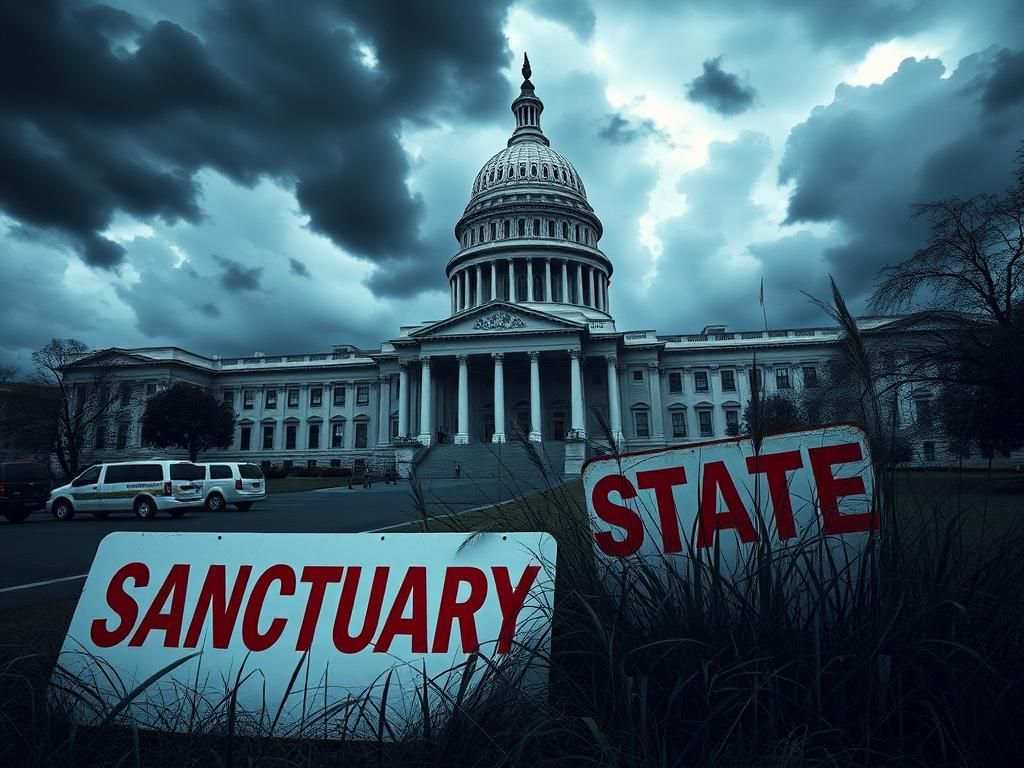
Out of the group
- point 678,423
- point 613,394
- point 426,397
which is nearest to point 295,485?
point 426,397

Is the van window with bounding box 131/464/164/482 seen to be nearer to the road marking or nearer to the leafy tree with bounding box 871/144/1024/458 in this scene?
the road marking

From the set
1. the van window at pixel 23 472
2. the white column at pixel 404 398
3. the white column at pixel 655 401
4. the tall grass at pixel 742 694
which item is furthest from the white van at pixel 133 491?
the white column at pixel 655 401

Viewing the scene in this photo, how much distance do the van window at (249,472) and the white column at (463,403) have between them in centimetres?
2533

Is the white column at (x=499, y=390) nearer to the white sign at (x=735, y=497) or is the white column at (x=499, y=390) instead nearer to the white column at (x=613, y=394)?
the white column at (x=613, y=394)

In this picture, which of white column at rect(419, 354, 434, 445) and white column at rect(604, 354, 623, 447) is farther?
white column at rect(604, 354, 623, 447)

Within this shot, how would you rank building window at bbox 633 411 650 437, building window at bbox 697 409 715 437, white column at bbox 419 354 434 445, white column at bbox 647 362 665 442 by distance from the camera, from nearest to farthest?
white column at bbox 419 354 434 445 → white column at bbox 647 362 665 442 → building window at bbox 633 411 650 437 → building window at bbox 697 409 715 437

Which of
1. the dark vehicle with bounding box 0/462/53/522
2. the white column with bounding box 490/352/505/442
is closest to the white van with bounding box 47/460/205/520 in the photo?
the dark vehicle with bounding box 0/462/53/522

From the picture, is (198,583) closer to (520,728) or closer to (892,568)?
(520,728)

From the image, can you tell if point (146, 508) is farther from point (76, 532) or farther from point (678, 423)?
point (678, 423)

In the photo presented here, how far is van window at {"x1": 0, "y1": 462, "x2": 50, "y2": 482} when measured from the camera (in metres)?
17.6

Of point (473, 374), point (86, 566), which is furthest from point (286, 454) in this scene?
point (86, 566)

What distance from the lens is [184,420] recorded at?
48.7 metres

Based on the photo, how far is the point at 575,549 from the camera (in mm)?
2898

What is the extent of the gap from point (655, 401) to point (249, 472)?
4038 cm
